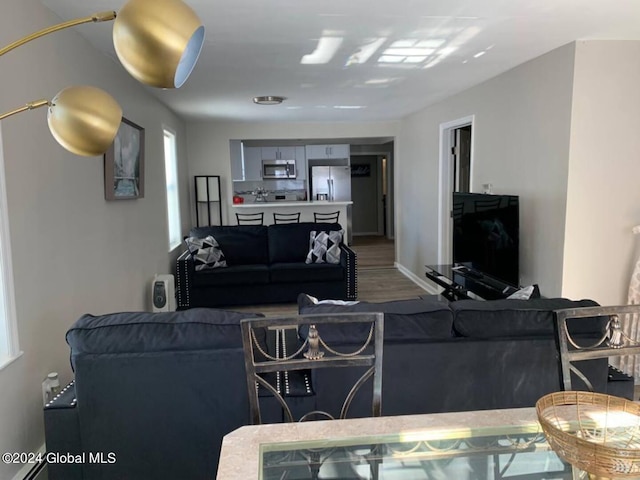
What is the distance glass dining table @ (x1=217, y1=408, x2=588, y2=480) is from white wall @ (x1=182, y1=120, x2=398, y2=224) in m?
6.11

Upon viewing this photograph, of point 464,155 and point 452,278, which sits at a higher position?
point 464,155

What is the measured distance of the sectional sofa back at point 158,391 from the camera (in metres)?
1.89

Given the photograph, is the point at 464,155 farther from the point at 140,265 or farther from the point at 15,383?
the point at 15,383

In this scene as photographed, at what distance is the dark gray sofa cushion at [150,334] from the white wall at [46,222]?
450mm

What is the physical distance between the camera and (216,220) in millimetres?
7156

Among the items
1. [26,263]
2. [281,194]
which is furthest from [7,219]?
A: [281,194]

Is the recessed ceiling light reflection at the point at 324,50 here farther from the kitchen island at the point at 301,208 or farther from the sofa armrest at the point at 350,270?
the kitchen island at the point at 301,208

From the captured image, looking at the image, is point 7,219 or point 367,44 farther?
point 367,44

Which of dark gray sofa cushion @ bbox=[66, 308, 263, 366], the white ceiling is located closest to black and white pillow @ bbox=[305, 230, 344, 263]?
the white ceiling

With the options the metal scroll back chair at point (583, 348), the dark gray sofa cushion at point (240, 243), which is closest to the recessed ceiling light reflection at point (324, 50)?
the metal scroll back chair at point (583, 348)

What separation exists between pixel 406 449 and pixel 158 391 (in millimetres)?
1140

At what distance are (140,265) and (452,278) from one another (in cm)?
293

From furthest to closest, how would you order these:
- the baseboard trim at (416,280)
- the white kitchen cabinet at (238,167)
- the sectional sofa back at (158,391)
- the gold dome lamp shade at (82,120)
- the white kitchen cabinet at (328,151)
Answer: the white kitchen cabinet at (328,151) → the white kitchen cabinet at (238,167) → the baseboard trim at (416,280) → the sectional sofa back at (158,391) → the gold dome lamp shade at (82,120)

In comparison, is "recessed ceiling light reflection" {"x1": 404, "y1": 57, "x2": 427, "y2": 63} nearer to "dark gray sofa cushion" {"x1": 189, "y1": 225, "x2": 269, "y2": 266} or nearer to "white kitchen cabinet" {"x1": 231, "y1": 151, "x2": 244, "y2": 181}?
"dark gray sofa cushion" {"x1": 189, "y1": 225, "x2": 269, "y2": 266}
